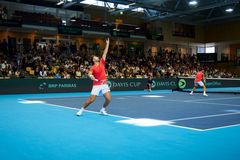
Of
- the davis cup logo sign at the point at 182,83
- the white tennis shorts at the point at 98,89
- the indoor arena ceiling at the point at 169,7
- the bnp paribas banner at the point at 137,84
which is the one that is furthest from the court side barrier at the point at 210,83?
the white tennis shorts at the point at 98,89

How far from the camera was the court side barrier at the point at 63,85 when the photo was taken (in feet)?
78.4

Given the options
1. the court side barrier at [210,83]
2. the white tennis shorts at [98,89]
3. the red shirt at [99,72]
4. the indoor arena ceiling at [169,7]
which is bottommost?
the court side barrier at [210,83]

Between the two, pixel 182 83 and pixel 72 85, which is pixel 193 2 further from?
pixel 72 85

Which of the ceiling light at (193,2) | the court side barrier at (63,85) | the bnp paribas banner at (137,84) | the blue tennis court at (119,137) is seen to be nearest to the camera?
the blue tennis court at (119,137)

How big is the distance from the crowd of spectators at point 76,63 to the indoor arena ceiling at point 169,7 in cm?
494

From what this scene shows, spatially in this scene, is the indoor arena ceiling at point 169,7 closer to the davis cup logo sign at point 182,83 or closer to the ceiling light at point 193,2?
the ceiling light at point 193,2

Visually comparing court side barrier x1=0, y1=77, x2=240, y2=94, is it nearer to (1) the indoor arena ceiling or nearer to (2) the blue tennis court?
(1) the indoor arena ceiling

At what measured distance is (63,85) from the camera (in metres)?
26.2

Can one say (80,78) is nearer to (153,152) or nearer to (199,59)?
(153,152)

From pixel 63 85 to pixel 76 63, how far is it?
6.16m

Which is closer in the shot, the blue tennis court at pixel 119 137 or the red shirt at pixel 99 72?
the blue tennis court at pixel 119 137

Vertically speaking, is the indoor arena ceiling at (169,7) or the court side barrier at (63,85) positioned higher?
the indoor arena ceiling at (169,7)

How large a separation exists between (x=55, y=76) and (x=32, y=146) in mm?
20584

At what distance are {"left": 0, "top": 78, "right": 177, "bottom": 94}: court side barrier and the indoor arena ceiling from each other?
9513 mm
